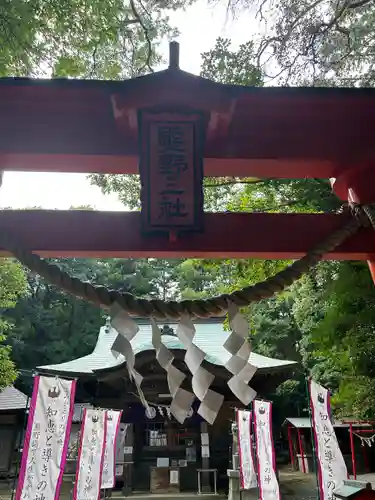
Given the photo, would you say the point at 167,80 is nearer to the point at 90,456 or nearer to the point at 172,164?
the point at 172,164

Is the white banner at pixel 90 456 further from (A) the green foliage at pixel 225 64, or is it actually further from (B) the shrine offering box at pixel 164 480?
(A) the green foliage at pixel 225 64

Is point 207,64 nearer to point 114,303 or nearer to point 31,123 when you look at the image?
point 31,123

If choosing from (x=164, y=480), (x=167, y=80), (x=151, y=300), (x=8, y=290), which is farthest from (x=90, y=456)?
(x=167, y=80)

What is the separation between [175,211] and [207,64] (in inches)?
215

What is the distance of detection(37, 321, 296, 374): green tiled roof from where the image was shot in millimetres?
10820

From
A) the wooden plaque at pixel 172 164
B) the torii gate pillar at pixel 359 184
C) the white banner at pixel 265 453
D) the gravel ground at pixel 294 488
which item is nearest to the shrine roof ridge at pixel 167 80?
the wooden plaque at pixel 172 164

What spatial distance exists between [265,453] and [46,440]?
12.6 feet

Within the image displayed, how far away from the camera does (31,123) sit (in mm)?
2633

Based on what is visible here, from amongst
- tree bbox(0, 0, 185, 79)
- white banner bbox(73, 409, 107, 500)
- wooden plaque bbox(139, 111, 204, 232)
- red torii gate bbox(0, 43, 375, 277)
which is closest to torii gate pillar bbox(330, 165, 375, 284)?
red torii gate bbox(0, 43, 375, 277)

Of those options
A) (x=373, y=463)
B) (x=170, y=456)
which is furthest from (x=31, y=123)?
(x=373, y=463)

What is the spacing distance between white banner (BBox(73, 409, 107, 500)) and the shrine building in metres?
2.38

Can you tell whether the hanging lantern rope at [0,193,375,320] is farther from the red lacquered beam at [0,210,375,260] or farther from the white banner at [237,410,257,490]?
the white banner at [237,410,257,490]

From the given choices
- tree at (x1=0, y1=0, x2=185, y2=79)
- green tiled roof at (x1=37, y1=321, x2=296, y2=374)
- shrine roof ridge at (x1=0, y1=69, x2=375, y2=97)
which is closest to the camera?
shrine roof ridge at (x1=0, y1=69, x2=375, y2=97)

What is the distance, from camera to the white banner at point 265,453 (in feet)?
23.9
